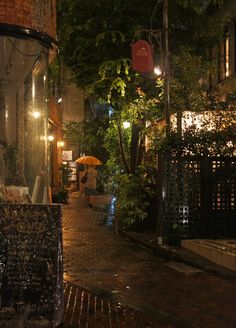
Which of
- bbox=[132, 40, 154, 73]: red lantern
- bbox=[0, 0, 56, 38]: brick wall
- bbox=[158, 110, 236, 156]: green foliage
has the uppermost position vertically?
bbox=[132, 40, 154, 73]: red lantern

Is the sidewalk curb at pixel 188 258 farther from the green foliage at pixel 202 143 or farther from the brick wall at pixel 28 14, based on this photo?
the brick wall at pixel 28 14

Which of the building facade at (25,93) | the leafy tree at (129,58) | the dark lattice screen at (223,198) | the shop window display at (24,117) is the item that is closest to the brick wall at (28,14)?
the building facade at (25,93)

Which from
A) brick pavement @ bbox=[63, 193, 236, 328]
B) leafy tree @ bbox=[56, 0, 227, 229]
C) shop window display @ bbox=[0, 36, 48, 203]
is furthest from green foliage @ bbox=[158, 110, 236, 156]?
shop window display @ bbox=[0, 36, 48, 203]

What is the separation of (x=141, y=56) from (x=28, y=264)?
8740 mm

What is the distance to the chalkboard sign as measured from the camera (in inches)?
223

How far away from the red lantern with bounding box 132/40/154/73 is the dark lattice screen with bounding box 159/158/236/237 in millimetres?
2771

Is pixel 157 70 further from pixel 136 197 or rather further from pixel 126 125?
pixel 136 197

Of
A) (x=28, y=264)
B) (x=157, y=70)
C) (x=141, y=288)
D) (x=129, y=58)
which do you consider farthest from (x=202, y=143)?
(x=28, y=264)

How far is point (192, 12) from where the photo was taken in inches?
637

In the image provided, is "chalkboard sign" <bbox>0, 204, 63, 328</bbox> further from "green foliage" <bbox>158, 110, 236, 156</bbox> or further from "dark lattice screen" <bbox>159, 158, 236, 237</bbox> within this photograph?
"green foliage" <bbox>158, 110, 236, 156</bbox>

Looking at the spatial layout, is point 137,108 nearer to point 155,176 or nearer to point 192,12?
point 155,176

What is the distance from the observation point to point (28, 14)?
23.3 feet

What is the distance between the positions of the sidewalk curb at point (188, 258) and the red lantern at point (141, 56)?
443 centimetres

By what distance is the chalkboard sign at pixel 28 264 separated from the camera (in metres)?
5.67
